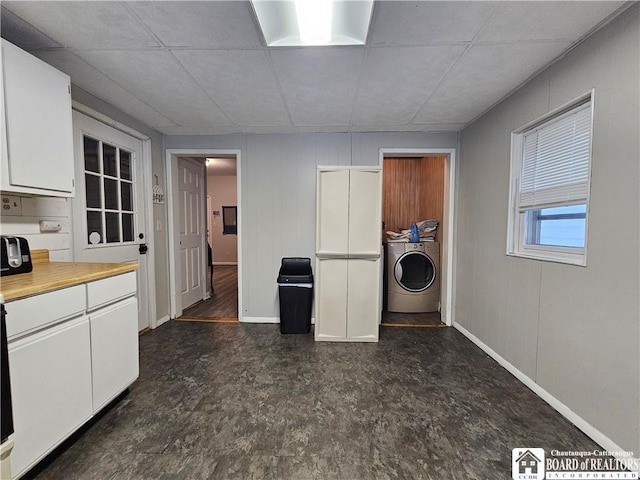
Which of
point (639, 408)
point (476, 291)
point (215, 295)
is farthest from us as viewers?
point (215, 295)

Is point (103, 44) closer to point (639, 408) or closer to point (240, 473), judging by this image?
point (240, 473)

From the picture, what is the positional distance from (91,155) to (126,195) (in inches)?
20.9

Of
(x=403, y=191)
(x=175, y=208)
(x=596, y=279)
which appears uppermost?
(x=403, y=191)

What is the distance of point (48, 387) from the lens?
1328mm

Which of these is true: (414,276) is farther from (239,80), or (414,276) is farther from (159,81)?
(159,81)

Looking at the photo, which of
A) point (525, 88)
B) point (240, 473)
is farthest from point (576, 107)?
point (240, 473)

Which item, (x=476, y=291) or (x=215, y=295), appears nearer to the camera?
(x=476, y=291)

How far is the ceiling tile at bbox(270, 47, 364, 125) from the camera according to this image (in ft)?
5.94

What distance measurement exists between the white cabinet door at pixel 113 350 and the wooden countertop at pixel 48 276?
0.23 meters

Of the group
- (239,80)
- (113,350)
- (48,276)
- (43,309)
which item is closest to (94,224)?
(48,276)

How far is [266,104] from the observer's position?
255cm

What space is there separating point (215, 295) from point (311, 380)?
9.94 ft

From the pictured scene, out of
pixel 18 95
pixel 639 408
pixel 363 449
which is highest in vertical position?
pixel 18 95

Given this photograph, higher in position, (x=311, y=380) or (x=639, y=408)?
(x=639, y=408)
